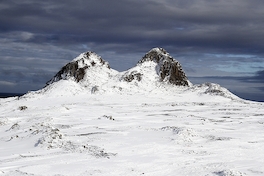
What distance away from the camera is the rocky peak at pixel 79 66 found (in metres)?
65.7

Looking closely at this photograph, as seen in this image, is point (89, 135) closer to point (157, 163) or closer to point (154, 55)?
point (157, 163)

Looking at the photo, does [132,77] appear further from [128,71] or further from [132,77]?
[128,71]

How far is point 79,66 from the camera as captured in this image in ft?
217

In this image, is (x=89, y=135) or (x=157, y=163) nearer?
(x=157, y=163)

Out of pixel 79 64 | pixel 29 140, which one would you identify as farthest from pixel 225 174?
pixel 79 64

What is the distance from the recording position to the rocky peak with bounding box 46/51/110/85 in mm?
65688

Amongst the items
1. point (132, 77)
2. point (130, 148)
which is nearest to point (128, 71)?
point (132, 77)

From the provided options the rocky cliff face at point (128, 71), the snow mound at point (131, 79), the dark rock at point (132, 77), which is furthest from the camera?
the rocky cliff face at point (128, 71)

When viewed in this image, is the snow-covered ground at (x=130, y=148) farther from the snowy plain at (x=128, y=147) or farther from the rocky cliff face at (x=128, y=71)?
the rocky cliff face at (x=128, y=71)

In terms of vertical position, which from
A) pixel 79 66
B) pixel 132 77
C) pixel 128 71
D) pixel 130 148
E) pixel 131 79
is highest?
pixel 79 66

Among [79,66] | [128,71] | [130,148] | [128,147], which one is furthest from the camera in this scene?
[79,66]

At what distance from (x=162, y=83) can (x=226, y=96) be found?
499 inches

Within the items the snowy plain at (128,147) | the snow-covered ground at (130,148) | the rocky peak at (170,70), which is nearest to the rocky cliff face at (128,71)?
the rocky peak at (170,70)

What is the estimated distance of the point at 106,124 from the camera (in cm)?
2862
